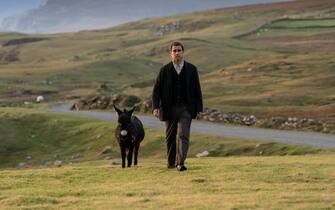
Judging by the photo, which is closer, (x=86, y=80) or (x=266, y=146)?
(x=266, y=146)

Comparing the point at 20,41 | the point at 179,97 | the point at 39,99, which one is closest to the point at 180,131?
the point at 179,97

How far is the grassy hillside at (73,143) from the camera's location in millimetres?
34344

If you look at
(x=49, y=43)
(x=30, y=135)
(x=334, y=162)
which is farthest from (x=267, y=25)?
(x=334, y=162)

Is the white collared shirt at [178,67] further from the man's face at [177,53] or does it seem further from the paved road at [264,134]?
the paved road at [264,134]

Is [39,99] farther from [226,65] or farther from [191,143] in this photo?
[191,143]

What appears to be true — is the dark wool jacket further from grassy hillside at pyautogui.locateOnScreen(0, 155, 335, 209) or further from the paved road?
the paved road

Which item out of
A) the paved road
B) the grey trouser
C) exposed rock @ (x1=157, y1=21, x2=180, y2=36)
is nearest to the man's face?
the grey trouser

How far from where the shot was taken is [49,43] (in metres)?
171

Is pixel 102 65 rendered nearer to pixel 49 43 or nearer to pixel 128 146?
pixel 49 43

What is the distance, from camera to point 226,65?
10306 centimetres

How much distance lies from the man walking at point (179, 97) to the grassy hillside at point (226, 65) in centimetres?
2711

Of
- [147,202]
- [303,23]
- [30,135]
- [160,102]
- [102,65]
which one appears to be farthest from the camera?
[303,23]

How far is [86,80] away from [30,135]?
4757cm

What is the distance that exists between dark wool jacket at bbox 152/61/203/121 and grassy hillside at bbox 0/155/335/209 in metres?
1.62
